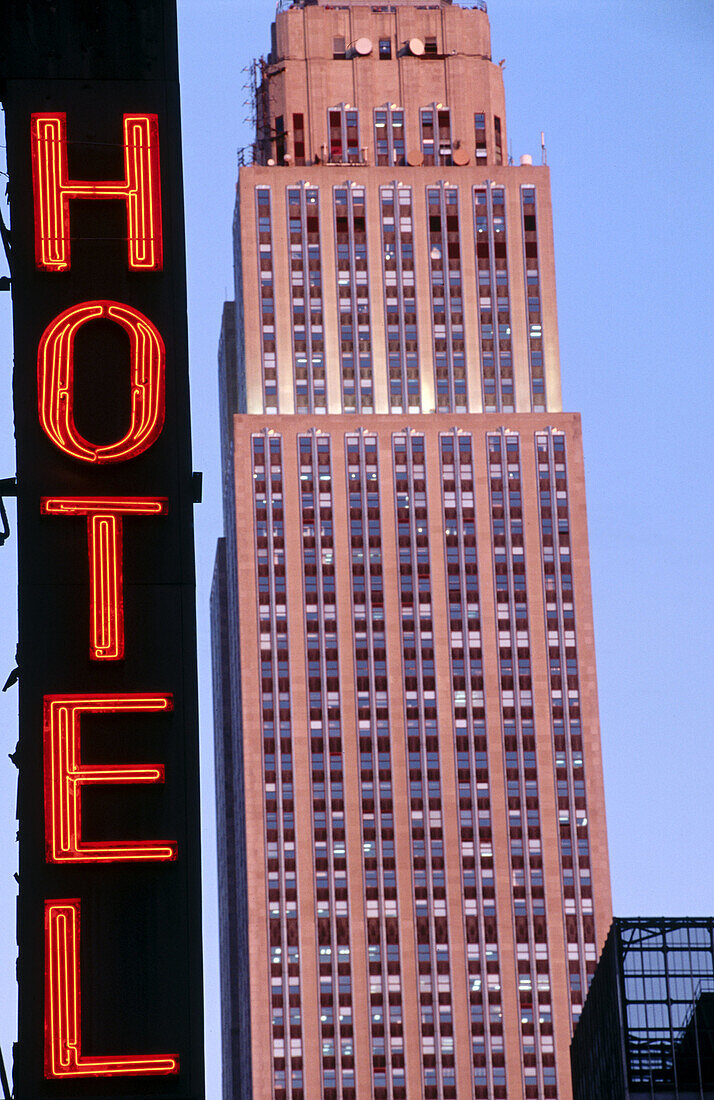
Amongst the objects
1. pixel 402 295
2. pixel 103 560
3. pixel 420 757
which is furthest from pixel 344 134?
pixel 103 560

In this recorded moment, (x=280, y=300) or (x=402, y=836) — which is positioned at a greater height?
(x=280, y=300)

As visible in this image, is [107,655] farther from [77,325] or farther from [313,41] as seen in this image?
[313,41]

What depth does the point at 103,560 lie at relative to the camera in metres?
43.0

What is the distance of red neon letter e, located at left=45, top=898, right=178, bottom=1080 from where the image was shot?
3984 centimetres

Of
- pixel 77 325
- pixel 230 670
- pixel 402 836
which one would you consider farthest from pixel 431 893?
pixel 77 325

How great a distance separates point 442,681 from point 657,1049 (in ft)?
191

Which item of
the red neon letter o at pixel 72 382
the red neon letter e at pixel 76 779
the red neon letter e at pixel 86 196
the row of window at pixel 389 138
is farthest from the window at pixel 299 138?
the red neon letter e at pixel 76 779

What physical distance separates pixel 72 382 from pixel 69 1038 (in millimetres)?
11205

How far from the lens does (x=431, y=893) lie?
162125 mm

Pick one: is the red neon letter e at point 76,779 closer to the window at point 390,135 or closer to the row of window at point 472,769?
the row of window at point 472,769

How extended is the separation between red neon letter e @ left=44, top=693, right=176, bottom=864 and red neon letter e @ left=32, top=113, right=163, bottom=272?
26.5ft

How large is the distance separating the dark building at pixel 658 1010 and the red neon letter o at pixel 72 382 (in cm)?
6949

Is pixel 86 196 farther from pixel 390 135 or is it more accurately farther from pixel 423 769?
pixel 390 135

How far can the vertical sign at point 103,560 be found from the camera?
40625 millimetres
